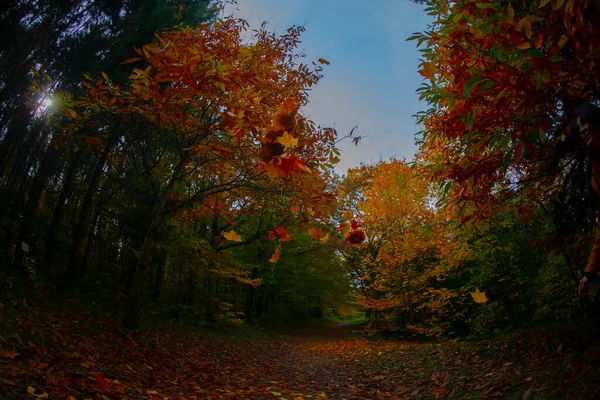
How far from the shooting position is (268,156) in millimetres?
2916

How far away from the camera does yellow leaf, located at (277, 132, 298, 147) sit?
266cm

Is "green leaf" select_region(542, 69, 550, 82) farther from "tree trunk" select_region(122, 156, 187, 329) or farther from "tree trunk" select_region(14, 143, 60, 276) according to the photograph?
"tree trunk" select_region(14, 143, 60, 276)

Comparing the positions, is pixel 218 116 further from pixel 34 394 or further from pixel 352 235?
pixel 34 394

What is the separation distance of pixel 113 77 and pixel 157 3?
7.69 ft

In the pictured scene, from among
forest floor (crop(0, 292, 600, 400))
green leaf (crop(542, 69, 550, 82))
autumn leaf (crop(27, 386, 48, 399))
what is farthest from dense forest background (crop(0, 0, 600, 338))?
autumn leaf (crop(27, 386, 48, 399))

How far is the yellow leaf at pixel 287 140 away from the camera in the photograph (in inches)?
105

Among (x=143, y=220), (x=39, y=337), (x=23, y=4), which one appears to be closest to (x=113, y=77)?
(x=23, y=4)

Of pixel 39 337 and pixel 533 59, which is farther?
pixel 39 337

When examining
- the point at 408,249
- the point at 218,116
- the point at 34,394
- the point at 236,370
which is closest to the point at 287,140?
the point at 34,394

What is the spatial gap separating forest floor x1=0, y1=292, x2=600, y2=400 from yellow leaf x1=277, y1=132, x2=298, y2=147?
2655mm

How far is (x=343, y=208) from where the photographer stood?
643 inches

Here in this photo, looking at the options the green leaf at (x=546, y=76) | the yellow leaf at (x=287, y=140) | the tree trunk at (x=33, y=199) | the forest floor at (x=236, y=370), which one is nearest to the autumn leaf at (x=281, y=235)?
the yellow leaf at (x=287, y=140)

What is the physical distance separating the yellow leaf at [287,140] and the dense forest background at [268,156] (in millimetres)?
28

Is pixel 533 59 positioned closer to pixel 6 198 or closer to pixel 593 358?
pixel 593 358
